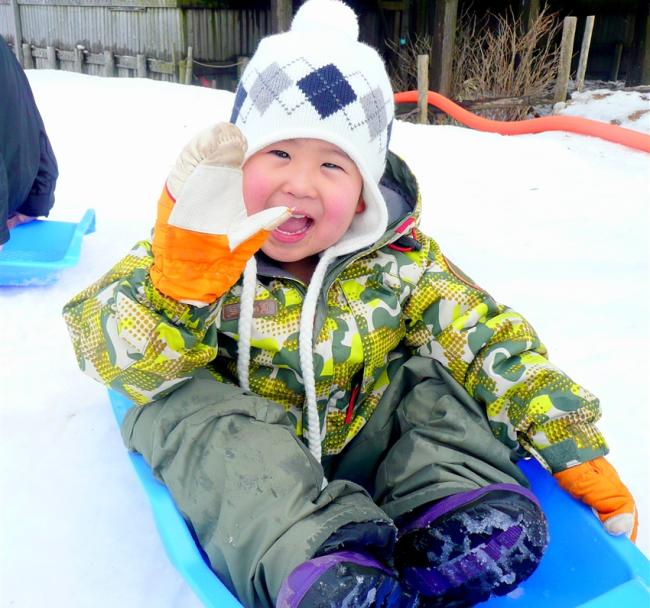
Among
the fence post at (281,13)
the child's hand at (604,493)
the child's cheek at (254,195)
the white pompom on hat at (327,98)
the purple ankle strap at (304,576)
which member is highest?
the white pompom on hat at (327,98)

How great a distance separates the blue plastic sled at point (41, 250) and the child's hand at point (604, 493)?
137 centimetres

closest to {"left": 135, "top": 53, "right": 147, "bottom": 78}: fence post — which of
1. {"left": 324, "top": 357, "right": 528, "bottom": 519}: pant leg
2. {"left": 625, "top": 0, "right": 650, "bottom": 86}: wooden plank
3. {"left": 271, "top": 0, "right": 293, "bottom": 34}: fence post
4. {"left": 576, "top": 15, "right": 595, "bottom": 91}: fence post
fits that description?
{"left": 271, "top": 0, "right": 293, "bottom": 34}: fence post

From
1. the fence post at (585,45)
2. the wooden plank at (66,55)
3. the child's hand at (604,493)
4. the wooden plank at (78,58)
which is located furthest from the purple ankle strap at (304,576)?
the wooden plank at (66,55)

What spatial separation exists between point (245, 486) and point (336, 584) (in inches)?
7.1

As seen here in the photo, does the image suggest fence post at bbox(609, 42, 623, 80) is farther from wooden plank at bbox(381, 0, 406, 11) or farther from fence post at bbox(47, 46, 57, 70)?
fence post at bbox(47, 46, 57, 70)

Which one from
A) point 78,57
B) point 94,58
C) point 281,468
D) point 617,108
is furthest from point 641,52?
point 281,468

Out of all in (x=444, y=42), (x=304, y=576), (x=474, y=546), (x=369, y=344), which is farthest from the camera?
(x=444, y=42)

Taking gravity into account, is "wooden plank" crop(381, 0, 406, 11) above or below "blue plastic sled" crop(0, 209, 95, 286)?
above

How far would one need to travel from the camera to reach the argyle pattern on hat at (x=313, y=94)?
3.57 feet

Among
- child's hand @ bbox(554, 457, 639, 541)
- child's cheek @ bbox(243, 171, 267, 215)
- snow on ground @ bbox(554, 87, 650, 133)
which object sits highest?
child's cheek @ bbox(243, 171, 267, 215)

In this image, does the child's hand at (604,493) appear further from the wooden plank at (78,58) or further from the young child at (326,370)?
the wooden plank at (78,58)

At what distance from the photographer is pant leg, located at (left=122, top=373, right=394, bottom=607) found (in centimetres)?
84

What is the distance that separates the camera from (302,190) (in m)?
1.05

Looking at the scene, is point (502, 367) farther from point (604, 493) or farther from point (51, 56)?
point (51, 56)
